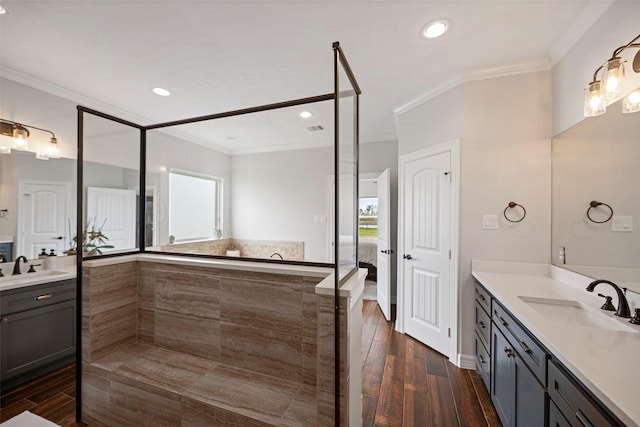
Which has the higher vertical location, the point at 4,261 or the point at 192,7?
the point at 192,7

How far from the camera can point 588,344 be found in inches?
41.2

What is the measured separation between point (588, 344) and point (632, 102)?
130cm

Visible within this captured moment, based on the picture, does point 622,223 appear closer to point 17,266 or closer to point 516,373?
point 516,373

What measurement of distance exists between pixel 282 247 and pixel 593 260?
3416 mm

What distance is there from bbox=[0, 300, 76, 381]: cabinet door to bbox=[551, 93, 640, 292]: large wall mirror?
414 cm

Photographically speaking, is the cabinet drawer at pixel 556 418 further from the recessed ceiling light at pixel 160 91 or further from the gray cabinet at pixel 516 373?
the recessed ceiling light at pixel 160 91

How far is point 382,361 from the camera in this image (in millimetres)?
2451

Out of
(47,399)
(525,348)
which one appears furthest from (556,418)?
(47,399)

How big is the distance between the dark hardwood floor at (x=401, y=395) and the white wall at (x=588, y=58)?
2.23 m

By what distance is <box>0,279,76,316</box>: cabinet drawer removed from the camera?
196 centimetres

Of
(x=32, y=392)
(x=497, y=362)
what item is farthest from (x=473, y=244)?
(x=32, y=392)

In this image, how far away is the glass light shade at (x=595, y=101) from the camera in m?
1.45

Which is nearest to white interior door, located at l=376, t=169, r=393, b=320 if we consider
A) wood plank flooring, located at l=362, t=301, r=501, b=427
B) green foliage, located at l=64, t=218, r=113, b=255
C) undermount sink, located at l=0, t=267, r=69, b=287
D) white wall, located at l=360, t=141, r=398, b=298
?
white wall, located at l=360, t=141, r=398, b=298

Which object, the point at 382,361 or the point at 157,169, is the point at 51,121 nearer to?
the point at 157,169
